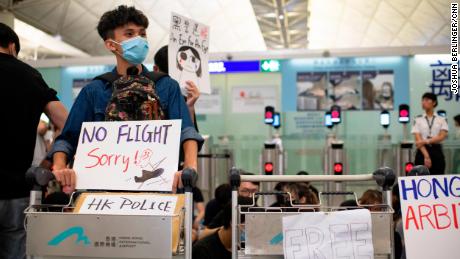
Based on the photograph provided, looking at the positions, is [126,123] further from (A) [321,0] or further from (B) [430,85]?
(A) [321,0]

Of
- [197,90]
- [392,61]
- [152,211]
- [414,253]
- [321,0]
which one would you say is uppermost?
[321,0]

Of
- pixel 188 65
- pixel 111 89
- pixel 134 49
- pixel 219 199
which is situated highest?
pixel 188 65

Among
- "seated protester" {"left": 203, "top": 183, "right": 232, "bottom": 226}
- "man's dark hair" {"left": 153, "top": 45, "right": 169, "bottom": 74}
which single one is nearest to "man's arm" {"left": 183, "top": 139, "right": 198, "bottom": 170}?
"man's dark hair" {"left": 153, "top": 45, "right": 169, "bottom": 74}

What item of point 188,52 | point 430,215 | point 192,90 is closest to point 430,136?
point 188,52

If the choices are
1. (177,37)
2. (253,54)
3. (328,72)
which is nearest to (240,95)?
(253,54)

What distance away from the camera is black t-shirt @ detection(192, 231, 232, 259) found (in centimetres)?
380

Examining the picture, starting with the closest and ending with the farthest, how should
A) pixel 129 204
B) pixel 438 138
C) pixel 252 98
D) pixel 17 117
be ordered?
pixel 129 204
pixel 17 117
pixel 438 138
pixel 252 98

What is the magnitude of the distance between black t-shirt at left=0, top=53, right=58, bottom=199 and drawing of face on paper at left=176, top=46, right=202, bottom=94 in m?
1.11

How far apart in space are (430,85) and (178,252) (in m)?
9.43

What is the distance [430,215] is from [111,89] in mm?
1619

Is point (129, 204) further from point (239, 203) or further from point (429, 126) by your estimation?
point (429, 126)

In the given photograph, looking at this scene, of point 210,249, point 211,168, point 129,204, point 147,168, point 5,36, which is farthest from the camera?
point 211,168

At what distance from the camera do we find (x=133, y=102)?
8.12ft

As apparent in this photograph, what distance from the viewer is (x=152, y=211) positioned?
6.82 ft
